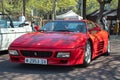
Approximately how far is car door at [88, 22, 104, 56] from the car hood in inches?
26.2

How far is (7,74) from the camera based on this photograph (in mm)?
7688

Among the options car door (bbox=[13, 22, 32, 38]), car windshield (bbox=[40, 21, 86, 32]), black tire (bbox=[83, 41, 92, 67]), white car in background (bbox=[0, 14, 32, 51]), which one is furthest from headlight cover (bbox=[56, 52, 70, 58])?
car door (bbox=[13, 22, 32, 38])

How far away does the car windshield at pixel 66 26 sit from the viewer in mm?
9312

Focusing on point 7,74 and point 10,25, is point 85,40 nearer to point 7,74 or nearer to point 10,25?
point 7,74

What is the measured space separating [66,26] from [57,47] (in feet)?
5.56

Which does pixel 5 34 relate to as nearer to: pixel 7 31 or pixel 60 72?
pixel 7 31

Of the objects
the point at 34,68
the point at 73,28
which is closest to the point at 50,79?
the point at 34,68

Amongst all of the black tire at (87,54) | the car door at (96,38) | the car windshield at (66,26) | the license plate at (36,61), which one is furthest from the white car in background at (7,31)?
the black tire at (87,54)

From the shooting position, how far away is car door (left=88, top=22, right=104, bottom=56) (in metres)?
9.38

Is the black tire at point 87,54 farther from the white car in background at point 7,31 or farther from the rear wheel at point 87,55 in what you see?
the white car in background at point 7,31

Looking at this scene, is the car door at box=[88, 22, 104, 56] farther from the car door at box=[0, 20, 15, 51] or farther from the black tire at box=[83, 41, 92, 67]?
the car door at box=[0, 20, 15, 51]

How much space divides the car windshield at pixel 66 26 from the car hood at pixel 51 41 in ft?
1.70

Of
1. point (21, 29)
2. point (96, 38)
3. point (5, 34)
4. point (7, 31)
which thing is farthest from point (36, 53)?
point (21, 29)

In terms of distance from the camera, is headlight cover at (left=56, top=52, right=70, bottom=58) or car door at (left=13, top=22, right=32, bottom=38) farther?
car door at (left=13, top=22, right=32, bottom=38)
